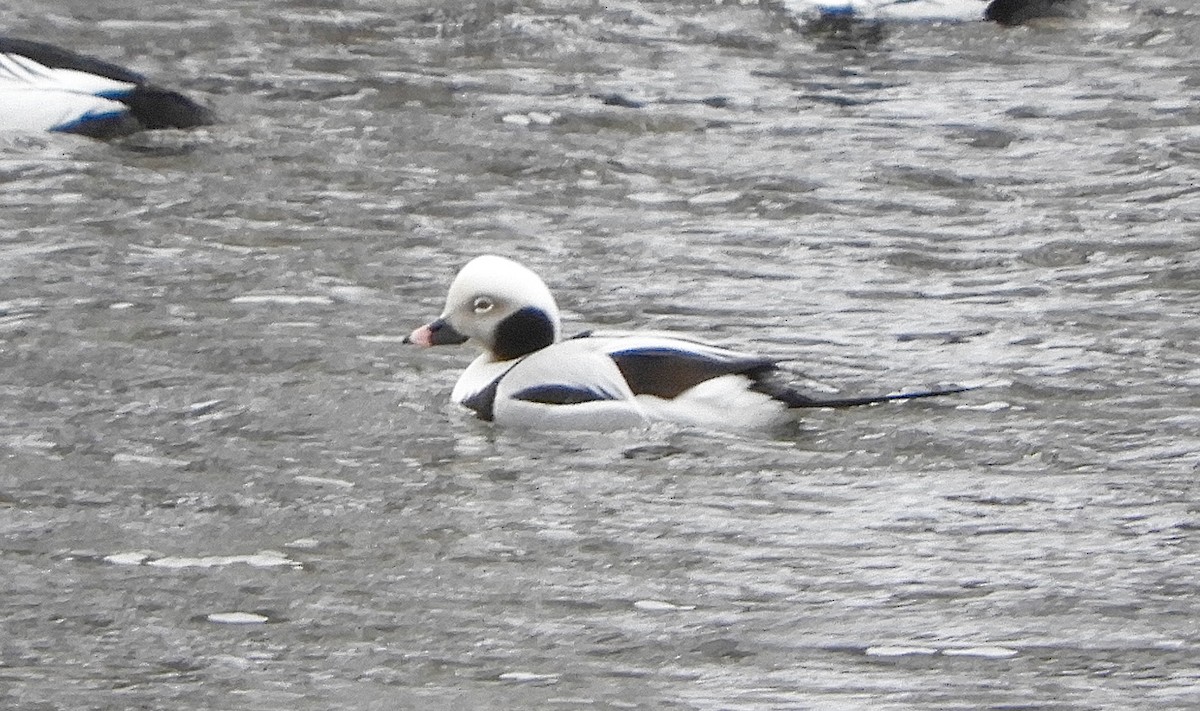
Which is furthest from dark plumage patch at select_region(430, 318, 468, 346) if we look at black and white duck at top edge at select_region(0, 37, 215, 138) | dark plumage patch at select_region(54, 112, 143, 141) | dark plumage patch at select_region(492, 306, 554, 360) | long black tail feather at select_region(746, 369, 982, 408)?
dark plumage patch at select_region(54, 112, 143, 141)

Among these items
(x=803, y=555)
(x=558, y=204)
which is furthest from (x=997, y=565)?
(x=558, y=204)

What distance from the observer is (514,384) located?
791 cm

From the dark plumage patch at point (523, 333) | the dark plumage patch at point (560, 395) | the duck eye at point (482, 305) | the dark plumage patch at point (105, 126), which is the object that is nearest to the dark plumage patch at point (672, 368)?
the dark plumage patch at point (560, 395)

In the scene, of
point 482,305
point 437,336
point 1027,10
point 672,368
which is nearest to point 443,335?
point 437,336

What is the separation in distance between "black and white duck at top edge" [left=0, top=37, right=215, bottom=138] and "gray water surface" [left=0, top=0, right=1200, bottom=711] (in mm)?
118

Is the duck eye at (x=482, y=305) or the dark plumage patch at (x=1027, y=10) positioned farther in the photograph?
the dark plumage patch at (x=1027, y=10)

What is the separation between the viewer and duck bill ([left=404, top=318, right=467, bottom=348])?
8133 millimetres

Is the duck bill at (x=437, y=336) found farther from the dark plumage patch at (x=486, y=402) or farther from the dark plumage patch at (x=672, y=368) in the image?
the dark plumage patch at (x=672, y=368)

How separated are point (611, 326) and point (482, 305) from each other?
1.26m

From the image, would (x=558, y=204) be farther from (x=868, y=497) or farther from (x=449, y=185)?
(x=868, y=497)

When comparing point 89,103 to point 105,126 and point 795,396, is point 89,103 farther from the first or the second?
point 795,396

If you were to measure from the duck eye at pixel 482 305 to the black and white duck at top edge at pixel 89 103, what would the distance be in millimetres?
4686

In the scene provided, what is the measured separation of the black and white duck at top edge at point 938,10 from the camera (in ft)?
50.3

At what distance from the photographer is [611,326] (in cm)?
930
